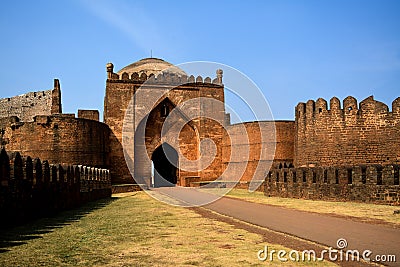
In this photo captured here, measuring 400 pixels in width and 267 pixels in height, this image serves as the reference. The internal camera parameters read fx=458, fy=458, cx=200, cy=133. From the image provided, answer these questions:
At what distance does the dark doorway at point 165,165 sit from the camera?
30.5 meters

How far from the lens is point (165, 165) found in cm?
3372

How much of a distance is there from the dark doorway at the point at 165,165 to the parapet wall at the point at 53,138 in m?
6.80

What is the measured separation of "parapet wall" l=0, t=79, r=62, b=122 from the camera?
31344 millimetres

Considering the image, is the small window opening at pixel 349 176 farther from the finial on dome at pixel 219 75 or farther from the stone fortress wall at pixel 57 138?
the finial on dome at pixel 219 75

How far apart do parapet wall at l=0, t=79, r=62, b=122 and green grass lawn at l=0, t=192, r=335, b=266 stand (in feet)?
78.5

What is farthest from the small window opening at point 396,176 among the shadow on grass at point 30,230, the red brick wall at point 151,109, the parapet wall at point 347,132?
the red brick wall at point 151,109

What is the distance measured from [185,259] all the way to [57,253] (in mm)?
1573

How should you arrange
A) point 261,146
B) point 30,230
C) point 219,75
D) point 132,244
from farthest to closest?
point 219,75 → point 261,146 → point 30,230 → point 132,244

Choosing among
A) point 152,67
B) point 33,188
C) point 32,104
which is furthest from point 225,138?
point 33,188

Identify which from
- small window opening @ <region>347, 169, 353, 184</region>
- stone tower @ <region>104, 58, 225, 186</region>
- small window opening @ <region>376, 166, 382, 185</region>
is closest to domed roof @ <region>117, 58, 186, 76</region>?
stone tower @ <region>104, 58, 225, 186</region>

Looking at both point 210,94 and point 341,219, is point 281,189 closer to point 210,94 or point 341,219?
point 341,219

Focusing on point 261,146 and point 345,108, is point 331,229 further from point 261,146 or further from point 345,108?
point 261,146

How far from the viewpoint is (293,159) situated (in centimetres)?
2650

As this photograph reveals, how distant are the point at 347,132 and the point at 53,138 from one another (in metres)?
14.4
